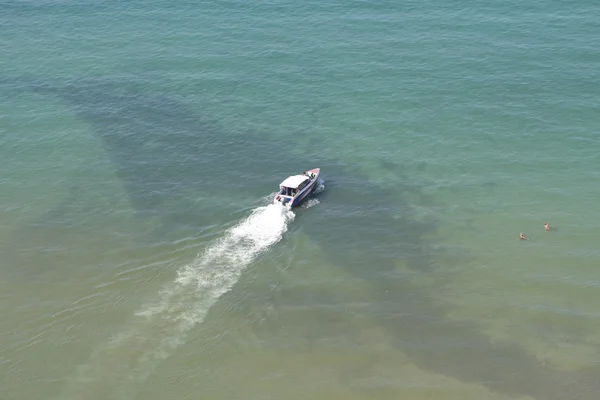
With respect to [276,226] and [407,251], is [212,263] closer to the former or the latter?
[276,226]

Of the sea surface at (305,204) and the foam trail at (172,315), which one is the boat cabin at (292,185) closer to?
the sea surface at (305,204)

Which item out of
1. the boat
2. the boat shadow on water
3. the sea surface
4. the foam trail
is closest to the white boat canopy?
the boat

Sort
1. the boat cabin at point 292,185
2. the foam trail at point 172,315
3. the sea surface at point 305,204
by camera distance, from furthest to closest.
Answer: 1. the boat cabin at point 292,185
2. the sea surface at point 305,204
3. the foam trail at point 172,315

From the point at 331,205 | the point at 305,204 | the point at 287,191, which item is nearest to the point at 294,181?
the point at 287,191

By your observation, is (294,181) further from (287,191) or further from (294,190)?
(287,191)

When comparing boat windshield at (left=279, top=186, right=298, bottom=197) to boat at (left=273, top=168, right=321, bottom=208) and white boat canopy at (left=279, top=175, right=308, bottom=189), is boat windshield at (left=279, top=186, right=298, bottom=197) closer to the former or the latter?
boat at (left=273, top=168, right=321, bottom=208)

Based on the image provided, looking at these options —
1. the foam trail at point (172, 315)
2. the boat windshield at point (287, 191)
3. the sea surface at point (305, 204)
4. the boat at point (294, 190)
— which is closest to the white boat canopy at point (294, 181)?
the boat at point (294, 190)
